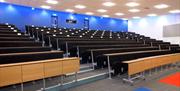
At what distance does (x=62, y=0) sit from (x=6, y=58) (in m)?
6.13

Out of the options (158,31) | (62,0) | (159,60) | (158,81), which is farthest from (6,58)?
(158,31)

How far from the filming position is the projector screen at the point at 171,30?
12.6 m

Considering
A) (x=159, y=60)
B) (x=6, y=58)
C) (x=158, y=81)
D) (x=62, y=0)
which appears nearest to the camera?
(x=6, y=58)

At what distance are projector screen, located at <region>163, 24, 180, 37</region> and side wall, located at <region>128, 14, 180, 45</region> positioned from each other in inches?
9.6

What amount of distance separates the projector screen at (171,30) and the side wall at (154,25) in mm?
244

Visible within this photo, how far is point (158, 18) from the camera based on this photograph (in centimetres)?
1396

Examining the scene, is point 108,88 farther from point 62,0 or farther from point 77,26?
point 77,26

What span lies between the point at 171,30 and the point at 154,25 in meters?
1.61

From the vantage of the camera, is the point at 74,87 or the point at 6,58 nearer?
the point at 6,58

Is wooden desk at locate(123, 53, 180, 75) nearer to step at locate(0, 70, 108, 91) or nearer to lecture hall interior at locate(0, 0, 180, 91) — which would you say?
lecture hall interior at locate(0, 0, 180, 91)

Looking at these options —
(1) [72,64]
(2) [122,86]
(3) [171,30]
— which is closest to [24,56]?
(1) [72,64]

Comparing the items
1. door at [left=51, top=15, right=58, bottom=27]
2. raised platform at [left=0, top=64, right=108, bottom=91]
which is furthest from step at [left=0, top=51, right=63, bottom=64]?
door at [left=51, top=15, right=58, bottom=27]

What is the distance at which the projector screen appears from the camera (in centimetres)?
1265

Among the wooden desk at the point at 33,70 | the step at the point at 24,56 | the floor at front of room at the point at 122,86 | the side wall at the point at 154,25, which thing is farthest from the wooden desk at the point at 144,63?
the side wall at the point at 154,25
